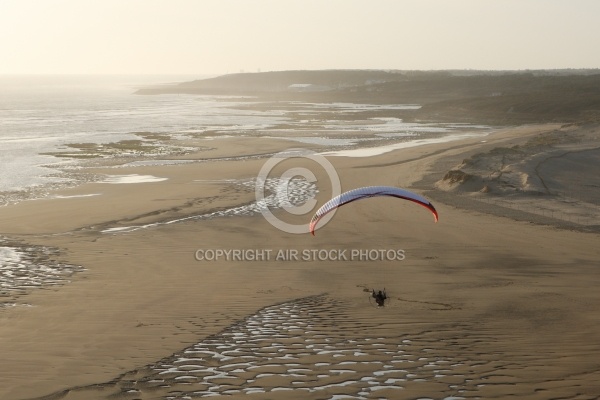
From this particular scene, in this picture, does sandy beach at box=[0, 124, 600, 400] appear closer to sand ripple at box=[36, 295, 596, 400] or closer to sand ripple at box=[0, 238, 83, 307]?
sand ripple at box=[36, 295, 596, 400]

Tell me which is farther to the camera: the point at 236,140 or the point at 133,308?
the point at 236,140

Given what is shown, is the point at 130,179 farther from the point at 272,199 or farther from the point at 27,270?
the point at 27,270

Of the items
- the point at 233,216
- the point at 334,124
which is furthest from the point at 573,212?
the point at 334,124

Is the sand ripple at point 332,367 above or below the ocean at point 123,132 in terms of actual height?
below

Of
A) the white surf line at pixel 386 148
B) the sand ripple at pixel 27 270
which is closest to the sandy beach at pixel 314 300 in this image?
the sand ripple at pixel 27 270

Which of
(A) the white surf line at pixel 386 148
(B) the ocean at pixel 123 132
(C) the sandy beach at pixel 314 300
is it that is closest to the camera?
(C) the sandy beach at pixel 314 300

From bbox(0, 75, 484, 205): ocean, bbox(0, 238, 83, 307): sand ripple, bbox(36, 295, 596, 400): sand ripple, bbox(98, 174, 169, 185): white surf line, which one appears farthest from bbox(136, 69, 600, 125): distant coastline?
bbox(36, 295, 596, 400): sand ripple

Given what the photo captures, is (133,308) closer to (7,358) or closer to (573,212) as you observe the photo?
(7,358)

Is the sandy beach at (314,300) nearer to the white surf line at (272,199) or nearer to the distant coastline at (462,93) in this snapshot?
the white surf line at (272,199)
